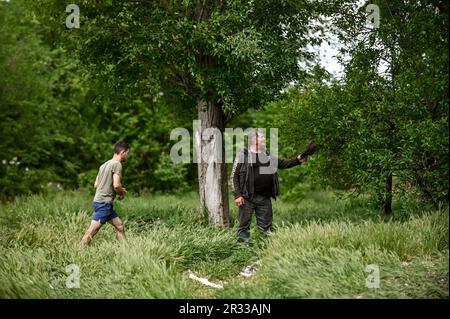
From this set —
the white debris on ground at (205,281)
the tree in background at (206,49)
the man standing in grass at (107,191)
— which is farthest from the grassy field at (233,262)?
the tree in background at (206,49)

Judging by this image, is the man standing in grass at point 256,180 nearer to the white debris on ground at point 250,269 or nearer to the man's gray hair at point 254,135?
the man's gray hair at point 254,135

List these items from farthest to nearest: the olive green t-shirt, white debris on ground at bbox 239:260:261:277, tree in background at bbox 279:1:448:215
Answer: the olive green t-shirt, tree in background at bbox 279:1:448:215, white debris on ground at bbox 239:260:261:277

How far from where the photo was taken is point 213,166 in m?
10.8

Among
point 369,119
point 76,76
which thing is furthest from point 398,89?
point 76,76

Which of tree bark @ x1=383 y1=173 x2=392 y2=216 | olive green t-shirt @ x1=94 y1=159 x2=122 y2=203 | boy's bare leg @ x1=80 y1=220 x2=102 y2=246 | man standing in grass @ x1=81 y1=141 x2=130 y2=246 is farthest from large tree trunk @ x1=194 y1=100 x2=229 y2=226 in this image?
tree bark @ x1=383 y1=173 x2=392 y2=216

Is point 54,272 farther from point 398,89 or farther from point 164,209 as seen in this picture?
point 398,89

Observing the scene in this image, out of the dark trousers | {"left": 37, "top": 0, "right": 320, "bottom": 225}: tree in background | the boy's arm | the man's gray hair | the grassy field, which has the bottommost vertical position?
the grassy field

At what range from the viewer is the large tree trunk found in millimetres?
10797

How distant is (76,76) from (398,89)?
13.9 meters

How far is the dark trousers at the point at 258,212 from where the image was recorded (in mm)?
9203

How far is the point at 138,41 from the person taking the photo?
31.7ft

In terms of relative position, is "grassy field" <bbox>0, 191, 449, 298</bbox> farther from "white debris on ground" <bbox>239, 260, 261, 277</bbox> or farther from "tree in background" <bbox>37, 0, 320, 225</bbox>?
"tree in background" <bbox>37, 0, 320, 225</bbox>

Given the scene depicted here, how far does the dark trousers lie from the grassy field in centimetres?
21

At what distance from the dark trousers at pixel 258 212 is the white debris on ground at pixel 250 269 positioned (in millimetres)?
1184
